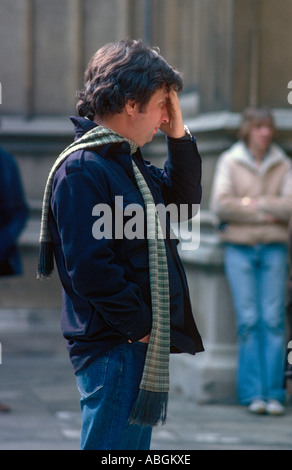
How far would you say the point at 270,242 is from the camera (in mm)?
6453

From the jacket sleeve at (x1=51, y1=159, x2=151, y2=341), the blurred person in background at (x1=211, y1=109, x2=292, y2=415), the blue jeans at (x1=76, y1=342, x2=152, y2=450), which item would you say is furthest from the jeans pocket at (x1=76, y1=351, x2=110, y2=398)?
the blurred person in background at (x1=211, y1=109, x2=292, y2=415)

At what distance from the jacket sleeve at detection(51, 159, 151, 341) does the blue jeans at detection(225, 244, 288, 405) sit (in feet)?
11.6

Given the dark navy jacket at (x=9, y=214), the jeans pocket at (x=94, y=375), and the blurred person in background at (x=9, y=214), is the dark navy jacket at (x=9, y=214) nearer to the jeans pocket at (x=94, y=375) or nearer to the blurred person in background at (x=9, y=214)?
the blurred person in background at (x=9, y=214)

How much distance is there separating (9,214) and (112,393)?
11.5ft

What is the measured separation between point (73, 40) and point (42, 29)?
0.99 feet

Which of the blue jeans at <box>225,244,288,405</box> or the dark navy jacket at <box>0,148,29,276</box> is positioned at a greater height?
the dark navy jacket at <box>0,148,29,276</box>

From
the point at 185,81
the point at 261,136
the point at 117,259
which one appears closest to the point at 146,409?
the point at 117,259

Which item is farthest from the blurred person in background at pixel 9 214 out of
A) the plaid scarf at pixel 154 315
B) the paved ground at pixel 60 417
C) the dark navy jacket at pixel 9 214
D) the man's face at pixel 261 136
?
the plaid scarf at pixel 154 315

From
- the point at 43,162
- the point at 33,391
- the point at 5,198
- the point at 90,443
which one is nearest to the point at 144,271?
the point at 90,443

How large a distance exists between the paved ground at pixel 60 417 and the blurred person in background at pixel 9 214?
3.11 feet

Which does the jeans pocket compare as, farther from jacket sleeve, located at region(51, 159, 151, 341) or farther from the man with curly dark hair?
jacket sleeve, located at region(51, 159, 151, 341)

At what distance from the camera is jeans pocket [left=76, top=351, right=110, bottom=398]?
2986mm

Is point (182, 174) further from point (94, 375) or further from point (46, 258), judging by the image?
point (94, 375)

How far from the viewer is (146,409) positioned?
300 cm
